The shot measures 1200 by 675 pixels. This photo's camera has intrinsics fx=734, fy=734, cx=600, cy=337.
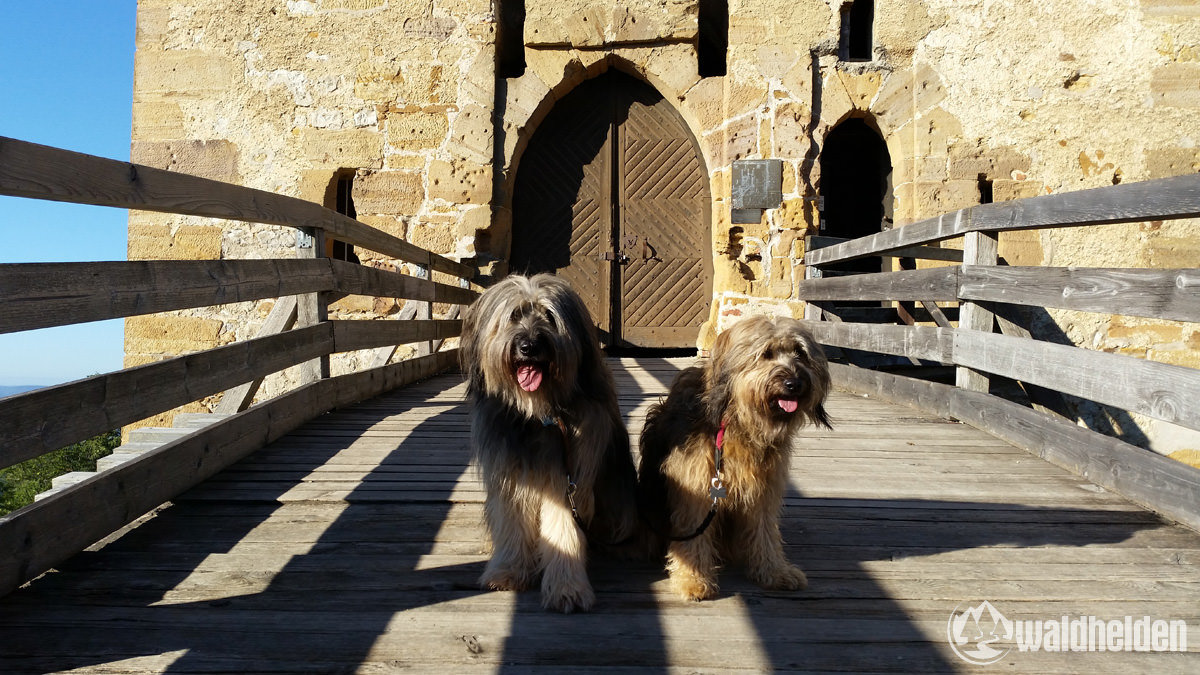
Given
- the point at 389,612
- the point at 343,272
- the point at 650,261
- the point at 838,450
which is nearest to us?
the point at 389,612

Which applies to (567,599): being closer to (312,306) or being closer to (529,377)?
(529,377)

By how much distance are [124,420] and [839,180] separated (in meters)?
9.27

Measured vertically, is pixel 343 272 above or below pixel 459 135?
below

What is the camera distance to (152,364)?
300 cm

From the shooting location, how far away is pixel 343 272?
5.07 m

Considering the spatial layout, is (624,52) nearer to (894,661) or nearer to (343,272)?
(343,272)

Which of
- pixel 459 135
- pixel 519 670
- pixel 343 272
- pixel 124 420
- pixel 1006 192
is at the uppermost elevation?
pixel 459 135

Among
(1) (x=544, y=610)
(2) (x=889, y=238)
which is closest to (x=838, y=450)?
(2) (x=889, y=238)

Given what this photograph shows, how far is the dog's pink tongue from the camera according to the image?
233 cm

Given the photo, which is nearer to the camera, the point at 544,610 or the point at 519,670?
the point at 519,670

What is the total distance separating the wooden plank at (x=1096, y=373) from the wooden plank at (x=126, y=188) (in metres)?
4.00

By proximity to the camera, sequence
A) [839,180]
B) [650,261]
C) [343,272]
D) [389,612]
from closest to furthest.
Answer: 1. [389,612]
2. [343,272]
3. [650,261]
4. [839,180]

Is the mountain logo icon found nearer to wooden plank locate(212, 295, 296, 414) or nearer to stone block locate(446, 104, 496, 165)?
wooden plank locate(212, 295, 296, 414)

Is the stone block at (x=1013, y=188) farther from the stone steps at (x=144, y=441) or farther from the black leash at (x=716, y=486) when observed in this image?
the stone steps at (x=144, y=441)
